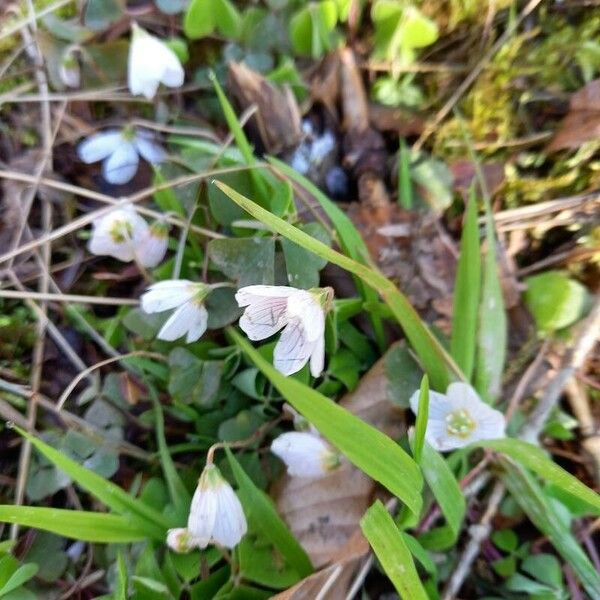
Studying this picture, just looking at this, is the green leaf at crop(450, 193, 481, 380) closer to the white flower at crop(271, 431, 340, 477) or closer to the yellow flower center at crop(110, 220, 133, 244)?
the white flower at crop(271, 431, 340, 477)

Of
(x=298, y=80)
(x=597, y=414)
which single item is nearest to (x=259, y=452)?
(x=597, y=414)

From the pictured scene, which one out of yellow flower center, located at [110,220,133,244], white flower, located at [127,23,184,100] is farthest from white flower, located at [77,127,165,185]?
yellow flower center, located at [110,220,133,244]

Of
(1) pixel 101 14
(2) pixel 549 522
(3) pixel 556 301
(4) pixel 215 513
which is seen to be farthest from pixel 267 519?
(1) pixel 101 14

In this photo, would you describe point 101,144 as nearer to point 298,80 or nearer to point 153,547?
point 298,80

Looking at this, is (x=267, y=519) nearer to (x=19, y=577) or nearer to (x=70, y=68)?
(x=19, y=577)

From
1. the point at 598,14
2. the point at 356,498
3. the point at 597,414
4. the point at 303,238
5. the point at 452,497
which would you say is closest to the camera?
the point at 303,238

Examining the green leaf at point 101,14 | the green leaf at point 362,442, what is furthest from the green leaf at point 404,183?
the green leaf at point 101,14

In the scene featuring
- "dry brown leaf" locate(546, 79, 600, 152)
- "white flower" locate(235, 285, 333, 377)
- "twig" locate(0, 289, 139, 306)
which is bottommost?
"white flower" locate(235, 285, 333, 377)
